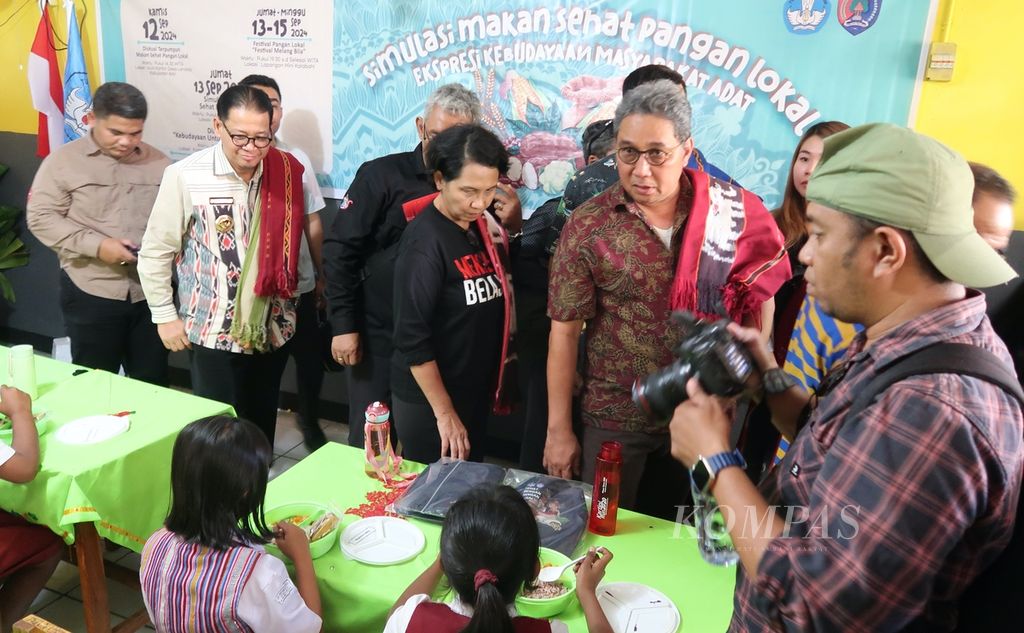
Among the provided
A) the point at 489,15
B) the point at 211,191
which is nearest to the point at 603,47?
the point at 489,15

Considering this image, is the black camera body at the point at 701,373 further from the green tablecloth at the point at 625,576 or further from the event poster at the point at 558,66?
the event poster at the point at 558,66

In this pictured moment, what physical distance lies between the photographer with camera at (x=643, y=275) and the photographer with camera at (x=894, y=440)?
0.72 meters

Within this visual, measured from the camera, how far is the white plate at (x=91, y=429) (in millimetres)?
1807

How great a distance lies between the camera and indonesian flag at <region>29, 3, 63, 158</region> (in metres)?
3.87

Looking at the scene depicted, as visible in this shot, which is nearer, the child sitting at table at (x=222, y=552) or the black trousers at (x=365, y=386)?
the child sitting at table at (x=222, y=552)

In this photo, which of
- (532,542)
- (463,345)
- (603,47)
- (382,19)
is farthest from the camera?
(382,19)

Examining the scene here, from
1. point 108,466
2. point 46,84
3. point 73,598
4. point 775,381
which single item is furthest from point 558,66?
point 46,84

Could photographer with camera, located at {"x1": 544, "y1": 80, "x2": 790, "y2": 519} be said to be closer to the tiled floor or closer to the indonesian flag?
the tiled floor

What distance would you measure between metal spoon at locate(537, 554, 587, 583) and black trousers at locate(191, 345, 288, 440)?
5.08 feet

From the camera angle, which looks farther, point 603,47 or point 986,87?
point 603,47

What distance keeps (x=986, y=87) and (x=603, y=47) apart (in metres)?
1.36

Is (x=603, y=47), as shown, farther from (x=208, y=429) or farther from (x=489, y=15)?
(x=208, y=429)

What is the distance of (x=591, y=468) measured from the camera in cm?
185

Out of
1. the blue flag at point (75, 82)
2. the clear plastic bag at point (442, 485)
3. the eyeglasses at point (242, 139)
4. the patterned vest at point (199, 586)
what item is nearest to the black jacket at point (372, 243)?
the eyeglasses at point (242, 139)
